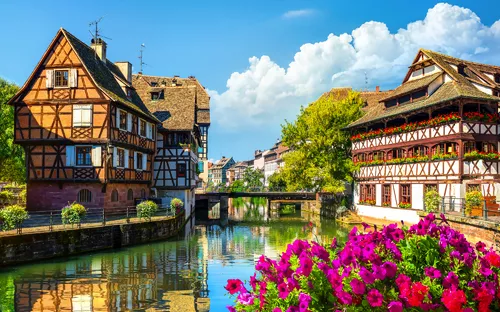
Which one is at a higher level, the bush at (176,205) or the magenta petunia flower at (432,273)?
the magenta petunia flower at (432,273)

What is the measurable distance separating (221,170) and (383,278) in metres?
184

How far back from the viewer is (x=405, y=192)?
36531 millimetres

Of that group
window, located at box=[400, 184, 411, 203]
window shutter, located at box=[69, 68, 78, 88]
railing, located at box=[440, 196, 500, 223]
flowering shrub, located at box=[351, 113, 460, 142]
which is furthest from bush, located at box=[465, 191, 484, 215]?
window shutter, located at box=[69, 68, 78, 88]

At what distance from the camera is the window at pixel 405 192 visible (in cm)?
3584

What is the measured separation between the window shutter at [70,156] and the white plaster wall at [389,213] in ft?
80.9

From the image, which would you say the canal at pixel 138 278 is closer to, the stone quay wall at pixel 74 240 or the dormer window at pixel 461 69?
the stone quay wall at pixel 74 240

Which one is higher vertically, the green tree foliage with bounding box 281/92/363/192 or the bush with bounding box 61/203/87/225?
the green tree foliage with bounding box 281/92/363/192

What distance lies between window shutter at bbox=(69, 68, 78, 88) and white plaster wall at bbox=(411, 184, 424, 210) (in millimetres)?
25773

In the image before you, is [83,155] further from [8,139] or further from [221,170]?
[221,170]

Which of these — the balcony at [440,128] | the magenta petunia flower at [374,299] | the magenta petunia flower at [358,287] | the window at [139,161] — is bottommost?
the magenta petunia flower at [374,299]

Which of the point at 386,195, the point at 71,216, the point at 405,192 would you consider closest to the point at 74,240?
the point at 71,216

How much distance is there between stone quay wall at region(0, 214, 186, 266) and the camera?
816 inches

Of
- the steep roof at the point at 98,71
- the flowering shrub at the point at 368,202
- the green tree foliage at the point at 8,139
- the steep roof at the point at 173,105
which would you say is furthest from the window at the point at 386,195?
the green tree foliage at the point at 8,139

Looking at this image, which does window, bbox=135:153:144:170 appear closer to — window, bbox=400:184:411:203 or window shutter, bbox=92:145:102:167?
window shutter, bbox=92:145:102:167
